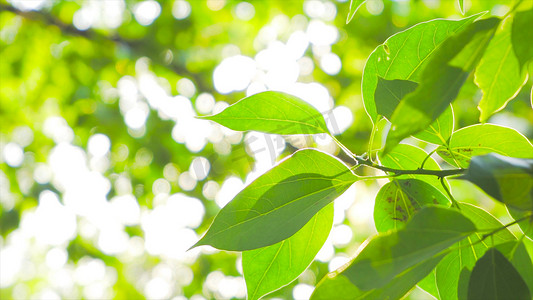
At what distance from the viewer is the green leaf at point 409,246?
0.27 meters

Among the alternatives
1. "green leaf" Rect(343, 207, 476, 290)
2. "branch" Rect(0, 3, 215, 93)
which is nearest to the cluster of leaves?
"green leaf" Rect(343, 207, 476, 290)

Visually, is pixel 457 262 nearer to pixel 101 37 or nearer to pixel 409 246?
pixel 409 246

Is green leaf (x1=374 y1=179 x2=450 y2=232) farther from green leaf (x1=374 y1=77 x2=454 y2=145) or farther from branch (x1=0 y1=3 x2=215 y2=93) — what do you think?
branch (x1=0 y1=3 x2=215 y2=93)

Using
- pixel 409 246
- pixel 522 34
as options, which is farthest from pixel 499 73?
pixel 409 246

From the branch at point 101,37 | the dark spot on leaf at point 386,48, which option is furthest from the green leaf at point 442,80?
the branch at point 101,37

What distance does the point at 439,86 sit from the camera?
265mm

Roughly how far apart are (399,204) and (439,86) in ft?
0.50

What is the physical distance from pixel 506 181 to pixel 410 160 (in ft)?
0.50

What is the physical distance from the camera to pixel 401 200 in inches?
15.4

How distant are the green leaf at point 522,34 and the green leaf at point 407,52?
73mm

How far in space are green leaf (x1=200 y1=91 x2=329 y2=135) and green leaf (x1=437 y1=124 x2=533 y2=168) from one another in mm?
110

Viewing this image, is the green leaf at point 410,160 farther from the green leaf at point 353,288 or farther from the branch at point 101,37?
the branch at point 101,37

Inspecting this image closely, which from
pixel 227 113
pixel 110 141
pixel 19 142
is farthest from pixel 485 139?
pixel 19 142

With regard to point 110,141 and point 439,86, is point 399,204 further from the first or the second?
point 110,141
